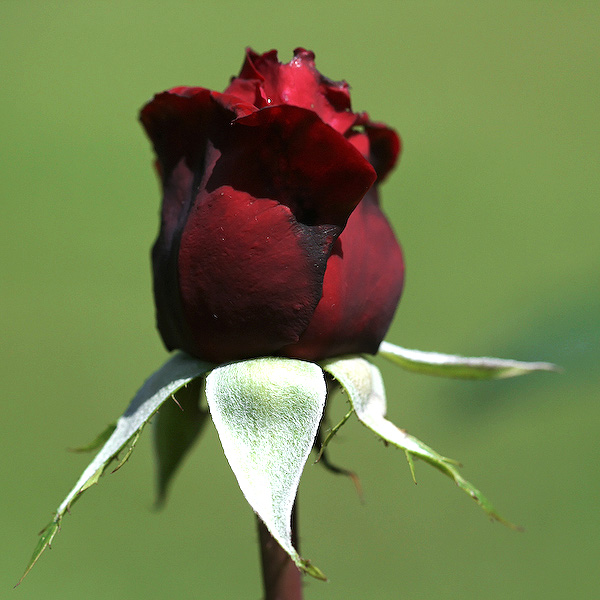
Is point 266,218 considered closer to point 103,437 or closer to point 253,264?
point 253,264

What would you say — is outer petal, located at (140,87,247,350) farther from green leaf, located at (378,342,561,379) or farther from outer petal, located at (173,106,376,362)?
green leaf, located at (378,342,561,379)

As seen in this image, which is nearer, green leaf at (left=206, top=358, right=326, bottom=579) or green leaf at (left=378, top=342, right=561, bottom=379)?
green leaf at (left=206, top=358, right=326, bottom=579)

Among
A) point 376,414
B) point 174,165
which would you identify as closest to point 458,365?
point 376,414

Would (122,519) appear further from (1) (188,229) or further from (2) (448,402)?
(1) (188,229)

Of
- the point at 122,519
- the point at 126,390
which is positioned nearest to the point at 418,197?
the point at 126,390

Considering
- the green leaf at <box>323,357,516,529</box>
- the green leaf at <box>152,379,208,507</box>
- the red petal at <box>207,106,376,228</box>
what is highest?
the red petal at <box>207,106,376,228</box>

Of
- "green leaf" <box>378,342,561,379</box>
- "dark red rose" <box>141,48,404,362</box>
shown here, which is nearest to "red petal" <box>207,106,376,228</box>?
"dark red rose" <box>141,48,404,362</box>
